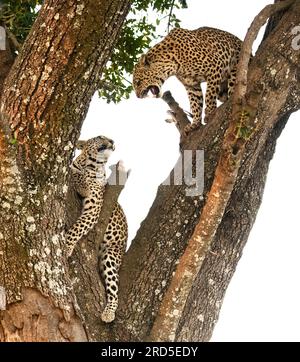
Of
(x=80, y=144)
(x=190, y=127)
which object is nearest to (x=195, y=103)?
(x=190, y=127)

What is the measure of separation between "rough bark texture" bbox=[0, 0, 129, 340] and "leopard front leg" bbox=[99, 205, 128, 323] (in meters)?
0.82

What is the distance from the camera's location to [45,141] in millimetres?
6711

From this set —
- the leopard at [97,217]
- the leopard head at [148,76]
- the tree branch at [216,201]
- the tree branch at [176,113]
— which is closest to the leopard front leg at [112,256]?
the leopard at [97,217]

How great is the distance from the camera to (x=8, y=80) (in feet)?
22.5

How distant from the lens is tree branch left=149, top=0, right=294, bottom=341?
670 cm

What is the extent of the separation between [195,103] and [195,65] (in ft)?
1.39

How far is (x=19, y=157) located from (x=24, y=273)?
84 cm

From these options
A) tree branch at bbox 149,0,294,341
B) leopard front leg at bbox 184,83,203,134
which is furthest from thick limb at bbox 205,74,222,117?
tree branch at bbox 149,0,294,341

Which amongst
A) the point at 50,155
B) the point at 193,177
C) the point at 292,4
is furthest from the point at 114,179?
the point at 292,4

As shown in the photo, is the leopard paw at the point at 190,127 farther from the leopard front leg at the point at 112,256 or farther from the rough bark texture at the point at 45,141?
the rough bark texture at the point at 45,141

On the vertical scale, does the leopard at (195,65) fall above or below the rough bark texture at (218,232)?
above

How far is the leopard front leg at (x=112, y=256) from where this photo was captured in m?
7.69

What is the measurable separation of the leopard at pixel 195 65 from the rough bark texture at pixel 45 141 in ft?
7.96

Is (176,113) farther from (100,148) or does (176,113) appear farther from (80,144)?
(80,144)
